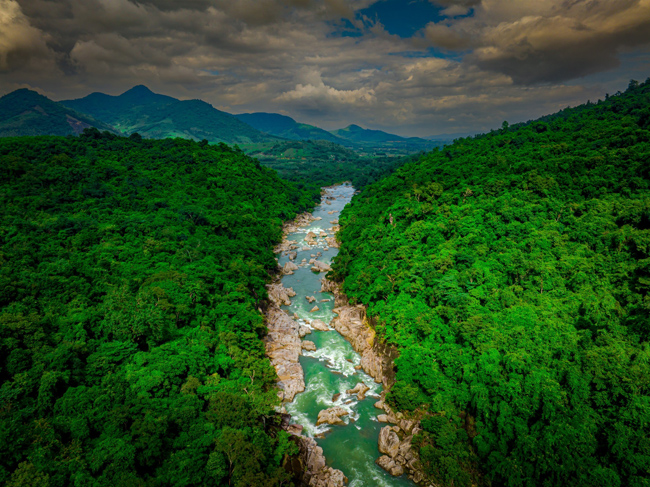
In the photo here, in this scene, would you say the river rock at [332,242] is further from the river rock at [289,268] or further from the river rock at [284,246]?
the river rock at [289,268]

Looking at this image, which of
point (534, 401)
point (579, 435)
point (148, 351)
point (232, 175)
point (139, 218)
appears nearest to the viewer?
point (579, 435)

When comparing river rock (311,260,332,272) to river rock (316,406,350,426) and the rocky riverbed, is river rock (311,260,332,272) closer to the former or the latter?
the rocky riverbed

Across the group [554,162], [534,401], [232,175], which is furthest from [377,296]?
[232,175]

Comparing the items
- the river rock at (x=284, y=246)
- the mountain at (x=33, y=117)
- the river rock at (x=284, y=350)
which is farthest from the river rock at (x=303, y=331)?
the mountain at (x=33, y=117)

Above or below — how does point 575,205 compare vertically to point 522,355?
above

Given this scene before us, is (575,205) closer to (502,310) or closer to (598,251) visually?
(598,251)
